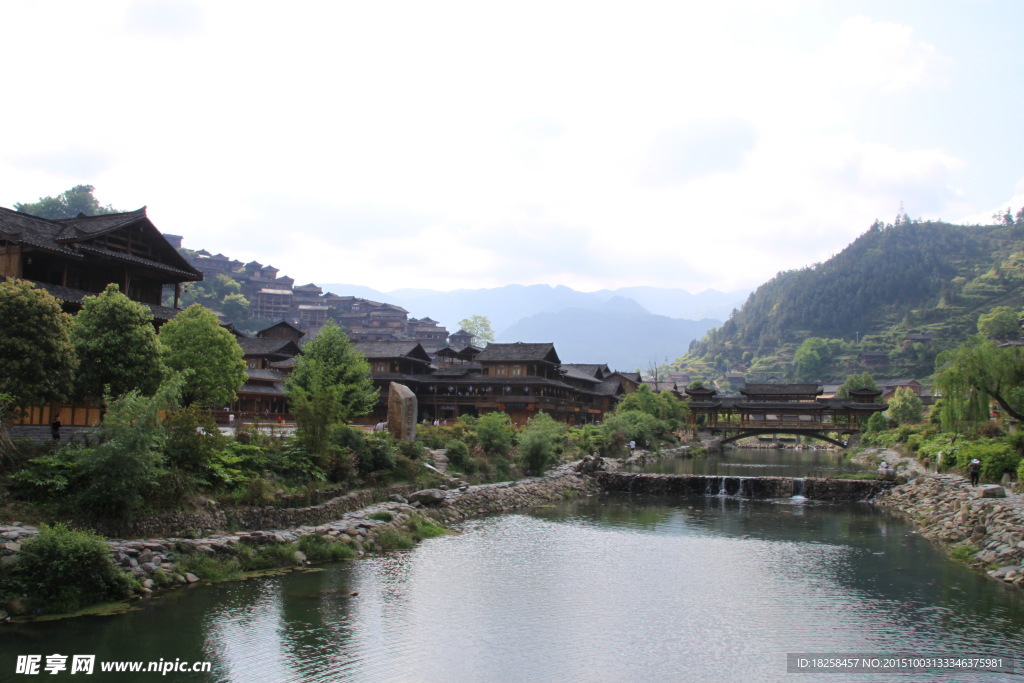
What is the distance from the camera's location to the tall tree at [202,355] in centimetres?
3494

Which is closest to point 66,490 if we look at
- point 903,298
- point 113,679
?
point 113,679

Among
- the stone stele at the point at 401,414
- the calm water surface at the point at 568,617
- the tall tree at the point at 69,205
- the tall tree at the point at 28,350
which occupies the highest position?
the tall tree at the point at 69,205

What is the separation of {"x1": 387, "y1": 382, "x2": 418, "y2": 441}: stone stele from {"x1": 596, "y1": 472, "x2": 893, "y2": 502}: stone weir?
55.5 feet

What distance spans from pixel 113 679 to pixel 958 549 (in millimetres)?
29109

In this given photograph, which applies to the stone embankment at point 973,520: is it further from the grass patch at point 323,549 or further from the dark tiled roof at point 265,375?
the dark tiled roof at point 265,375

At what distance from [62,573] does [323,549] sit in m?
8.42

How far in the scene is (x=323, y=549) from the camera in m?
24.1

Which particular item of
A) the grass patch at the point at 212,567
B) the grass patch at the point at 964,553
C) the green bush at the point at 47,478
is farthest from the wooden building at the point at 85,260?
the grass patch at the point at 964,553

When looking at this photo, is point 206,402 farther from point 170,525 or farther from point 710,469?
point 710,469

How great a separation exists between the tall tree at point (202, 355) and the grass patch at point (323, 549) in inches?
543

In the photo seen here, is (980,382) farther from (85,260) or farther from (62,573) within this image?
(85,260)

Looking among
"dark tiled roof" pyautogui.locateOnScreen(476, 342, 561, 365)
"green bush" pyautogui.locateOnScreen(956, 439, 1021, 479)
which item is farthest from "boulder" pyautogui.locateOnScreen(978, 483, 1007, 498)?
"dark tiled roof" pyautogui.locateOnScreen(476, 342, 561, 365)

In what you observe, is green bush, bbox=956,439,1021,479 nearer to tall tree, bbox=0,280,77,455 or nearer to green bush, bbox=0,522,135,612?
green bush, bbox=0,522,135,612

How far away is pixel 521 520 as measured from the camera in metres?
34.5
